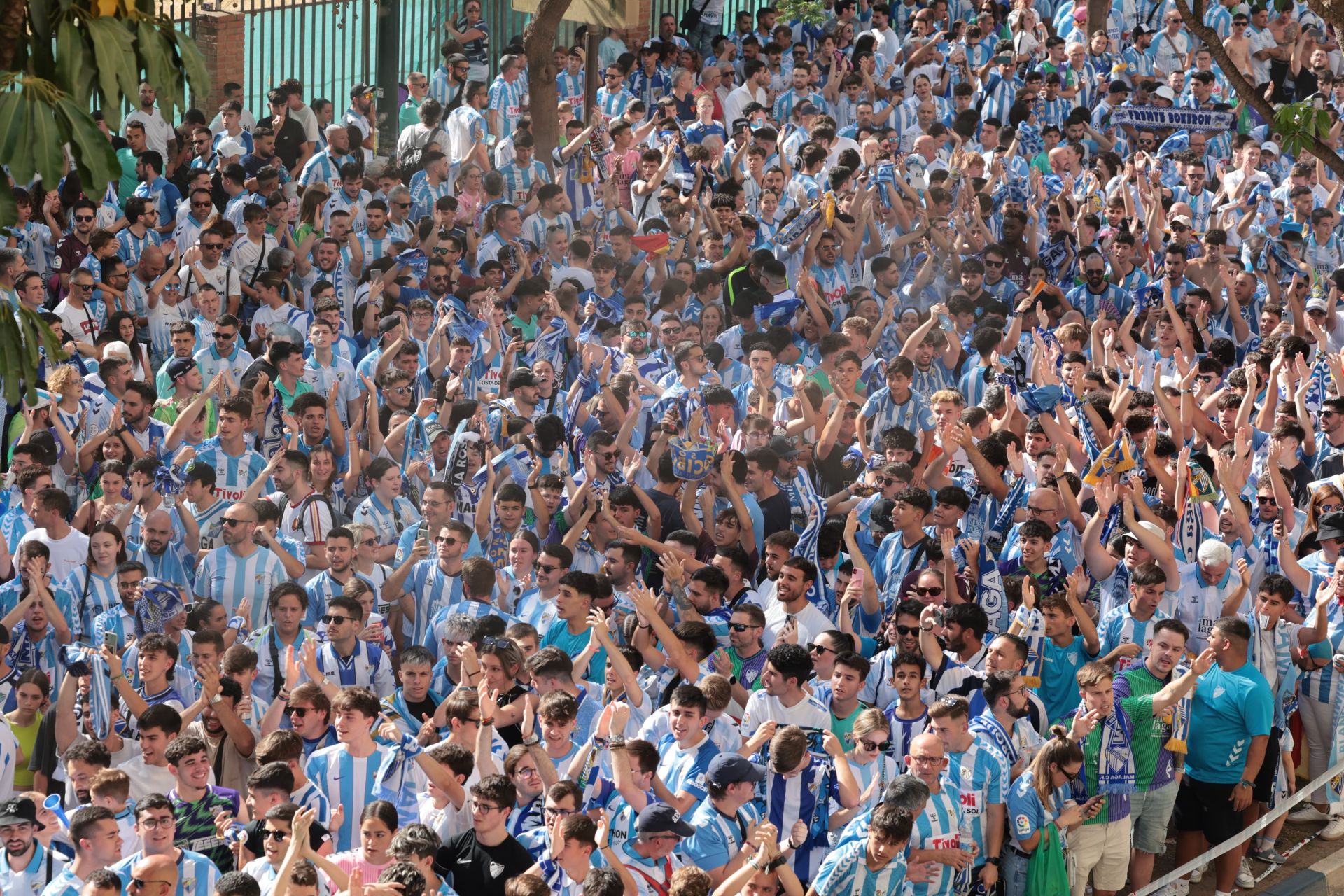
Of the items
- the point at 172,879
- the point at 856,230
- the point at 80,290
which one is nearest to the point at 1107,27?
the point at 856,230

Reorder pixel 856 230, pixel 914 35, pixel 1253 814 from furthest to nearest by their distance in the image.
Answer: pixel 914 35 → pixel 856 230 → pixel 1253 814

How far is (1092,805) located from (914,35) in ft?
45.8

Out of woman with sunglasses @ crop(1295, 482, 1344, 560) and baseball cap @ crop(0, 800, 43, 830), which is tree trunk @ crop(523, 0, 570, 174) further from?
baseball cap @ crop(0, 800, 43, 830)

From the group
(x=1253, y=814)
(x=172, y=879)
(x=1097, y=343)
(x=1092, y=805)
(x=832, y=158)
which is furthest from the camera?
(x=832, y=158)

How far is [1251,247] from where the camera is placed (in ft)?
52.6

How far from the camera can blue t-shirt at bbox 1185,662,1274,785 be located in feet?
30.7

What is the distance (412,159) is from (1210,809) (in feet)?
29.0

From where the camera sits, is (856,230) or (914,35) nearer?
(856,230)

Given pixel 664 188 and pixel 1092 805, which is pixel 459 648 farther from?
pixel 664 188

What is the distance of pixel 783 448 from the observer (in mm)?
11328

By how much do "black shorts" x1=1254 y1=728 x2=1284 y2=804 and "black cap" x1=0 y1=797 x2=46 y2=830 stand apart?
591 centimetres

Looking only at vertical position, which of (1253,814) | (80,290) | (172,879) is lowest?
(1253,814)

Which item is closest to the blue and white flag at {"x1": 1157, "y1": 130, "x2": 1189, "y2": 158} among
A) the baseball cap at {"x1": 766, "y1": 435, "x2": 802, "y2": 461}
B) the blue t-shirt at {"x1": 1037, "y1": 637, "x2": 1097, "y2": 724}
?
the baseball cap at {"x1": 766, "y1": 435, "x2": 802, "y2": 461}

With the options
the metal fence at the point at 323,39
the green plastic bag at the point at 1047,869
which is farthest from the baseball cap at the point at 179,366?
the metal fence at the point at 323,39
